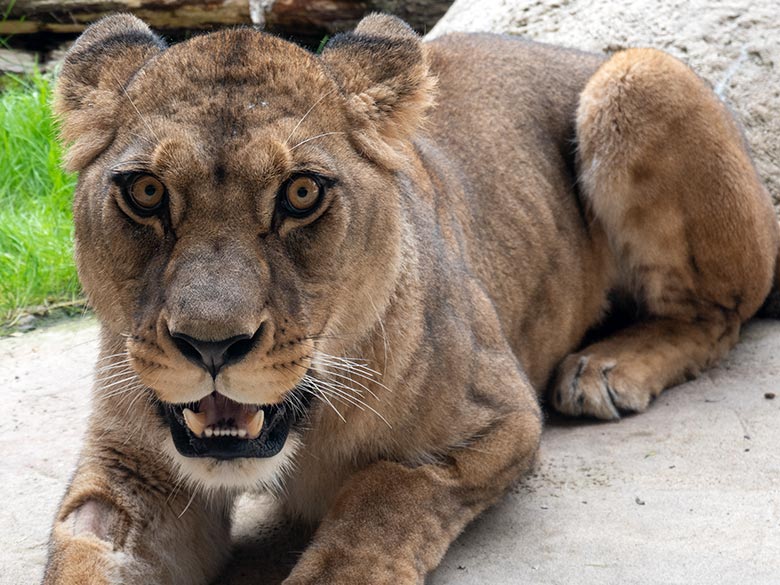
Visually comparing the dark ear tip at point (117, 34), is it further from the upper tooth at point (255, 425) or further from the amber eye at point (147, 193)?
the upper tooth at point (255, 425)

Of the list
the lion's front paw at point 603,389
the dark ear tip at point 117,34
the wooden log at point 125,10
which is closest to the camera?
the dark ear tip at point 117,34

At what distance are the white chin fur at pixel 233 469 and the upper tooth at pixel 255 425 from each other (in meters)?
0.07

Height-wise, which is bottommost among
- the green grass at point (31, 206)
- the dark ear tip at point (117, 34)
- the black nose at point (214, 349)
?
the green grass at point (31, 206)

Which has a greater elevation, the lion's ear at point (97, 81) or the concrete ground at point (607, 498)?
the lion's ear at point (97, 81)

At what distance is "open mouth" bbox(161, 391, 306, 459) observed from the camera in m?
2.68

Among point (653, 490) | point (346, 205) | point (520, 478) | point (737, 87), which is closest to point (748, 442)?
point (653, 490)

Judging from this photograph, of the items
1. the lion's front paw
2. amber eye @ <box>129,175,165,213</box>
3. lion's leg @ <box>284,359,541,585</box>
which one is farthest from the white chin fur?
the lion's front paw

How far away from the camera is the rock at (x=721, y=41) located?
609 cm

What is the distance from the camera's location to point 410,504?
3080 mm

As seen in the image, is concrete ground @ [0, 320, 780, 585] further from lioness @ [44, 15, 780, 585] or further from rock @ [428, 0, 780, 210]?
rock @ [428, 0, 780, 210]

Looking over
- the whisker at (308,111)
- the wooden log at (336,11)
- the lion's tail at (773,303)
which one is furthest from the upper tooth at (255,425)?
the wooden log at (336,11)

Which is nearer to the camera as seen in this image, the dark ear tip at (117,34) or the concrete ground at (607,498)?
the concrete ground at (607,498)

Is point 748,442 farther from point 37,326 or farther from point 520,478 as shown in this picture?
point 37,326

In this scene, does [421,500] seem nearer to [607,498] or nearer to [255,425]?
[255,425]
